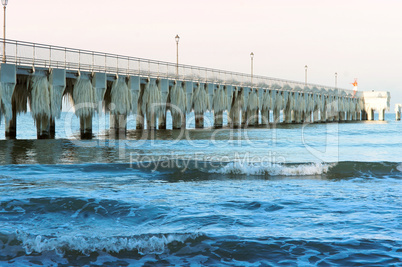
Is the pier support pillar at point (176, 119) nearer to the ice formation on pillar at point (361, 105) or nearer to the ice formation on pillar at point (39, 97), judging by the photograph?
the ice formation on pillar at point (39, 97)

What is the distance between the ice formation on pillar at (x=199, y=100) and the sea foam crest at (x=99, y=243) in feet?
116

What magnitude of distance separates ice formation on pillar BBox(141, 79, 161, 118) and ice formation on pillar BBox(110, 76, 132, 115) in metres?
3.45

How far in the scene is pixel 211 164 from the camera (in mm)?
17391

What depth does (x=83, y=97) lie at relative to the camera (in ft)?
96.2

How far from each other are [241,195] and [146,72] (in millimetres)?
27534

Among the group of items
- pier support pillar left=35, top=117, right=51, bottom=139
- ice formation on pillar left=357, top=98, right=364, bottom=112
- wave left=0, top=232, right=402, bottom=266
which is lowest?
wave left=0, top=232, right=402, bottom=266

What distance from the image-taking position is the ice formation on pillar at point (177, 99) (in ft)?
130

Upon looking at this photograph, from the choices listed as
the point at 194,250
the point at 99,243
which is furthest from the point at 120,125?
the point at 194,250

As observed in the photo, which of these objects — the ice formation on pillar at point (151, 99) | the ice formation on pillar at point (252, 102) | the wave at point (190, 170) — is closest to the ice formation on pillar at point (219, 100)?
the ice formation on pillar at point (252, 102)

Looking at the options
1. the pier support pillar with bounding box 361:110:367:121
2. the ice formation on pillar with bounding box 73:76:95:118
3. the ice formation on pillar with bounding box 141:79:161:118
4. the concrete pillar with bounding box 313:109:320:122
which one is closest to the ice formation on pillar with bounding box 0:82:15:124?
the ice formation on pillar with bounding box 73:76:95:118

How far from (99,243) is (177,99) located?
3293 cm

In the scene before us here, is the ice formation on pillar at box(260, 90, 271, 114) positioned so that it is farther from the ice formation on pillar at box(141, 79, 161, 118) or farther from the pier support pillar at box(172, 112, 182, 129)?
the ice formation on pillar at box(141, 79, 161, 118)

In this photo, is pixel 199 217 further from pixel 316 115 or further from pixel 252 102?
pixel 316 115

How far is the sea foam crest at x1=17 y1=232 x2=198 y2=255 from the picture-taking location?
23.4ft
